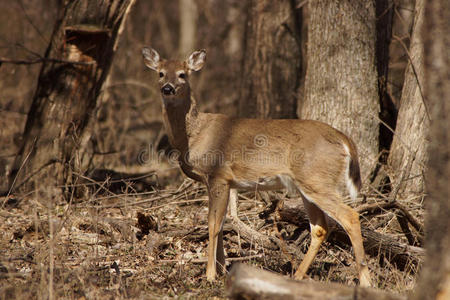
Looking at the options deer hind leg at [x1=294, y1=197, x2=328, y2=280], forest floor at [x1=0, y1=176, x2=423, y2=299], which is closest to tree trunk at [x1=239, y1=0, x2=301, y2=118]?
forest floor at [x1=0, y1=176, x2=423, y2=299]

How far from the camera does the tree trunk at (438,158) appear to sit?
3.47m

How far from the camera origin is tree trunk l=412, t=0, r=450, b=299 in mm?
3475

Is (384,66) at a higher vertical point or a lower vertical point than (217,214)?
higher

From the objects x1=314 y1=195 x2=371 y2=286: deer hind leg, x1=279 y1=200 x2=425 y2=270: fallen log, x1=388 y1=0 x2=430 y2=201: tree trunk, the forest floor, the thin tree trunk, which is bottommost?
the forest floor

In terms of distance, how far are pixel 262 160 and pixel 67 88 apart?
3.39 metres

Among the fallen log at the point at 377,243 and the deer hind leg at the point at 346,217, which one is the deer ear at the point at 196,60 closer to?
the fallen log at the point at 377,243

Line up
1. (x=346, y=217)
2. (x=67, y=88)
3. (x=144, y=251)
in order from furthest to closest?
(x=67, y=88), (x=144, y=251), (x=346, y=217)

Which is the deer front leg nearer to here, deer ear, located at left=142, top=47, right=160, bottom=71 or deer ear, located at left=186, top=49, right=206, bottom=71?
deer ear, located at left=186, top=49, right=206, bottom=71

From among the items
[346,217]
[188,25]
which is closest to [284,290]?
[346,217]

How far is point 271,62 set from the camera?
10.0 meters

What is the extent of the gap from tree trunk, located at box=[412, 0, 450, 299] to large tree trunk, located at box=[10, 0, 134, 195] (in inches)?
213

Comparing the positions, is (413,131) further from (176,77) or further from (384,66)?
(176,77)

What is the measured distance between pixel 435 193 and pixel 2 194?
20.2 ft

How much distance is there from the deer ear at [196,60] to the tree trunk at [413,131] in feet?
8.13
